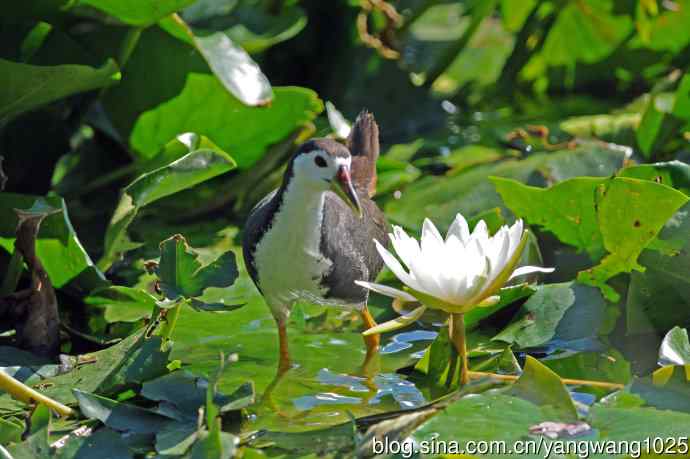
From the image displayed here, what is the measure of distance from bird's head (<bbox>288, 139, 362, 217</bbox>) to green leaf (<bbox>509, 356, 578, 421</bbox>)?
0.45 metres

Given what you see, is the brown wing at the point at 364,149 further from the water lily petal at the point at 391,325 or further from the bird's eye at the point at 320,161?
the water lily petal at the point at 391,325

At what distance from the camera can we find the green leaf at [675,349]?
2.00 meters

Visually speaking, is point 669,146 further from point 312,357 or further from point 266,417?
point 266,417

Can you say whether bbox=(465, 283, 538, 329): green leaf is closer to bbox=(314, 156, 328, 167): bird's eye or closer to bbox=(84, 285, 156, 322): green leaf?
bbox=(314, 156, 328, 167): bird's eye

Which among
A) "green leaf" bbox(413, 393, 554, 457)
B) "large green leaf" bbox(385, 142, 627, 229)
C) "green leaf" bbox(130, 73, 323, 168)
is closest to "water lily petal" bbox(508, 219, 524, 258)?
"green leaf" bbox(413, 393, 554, 457)

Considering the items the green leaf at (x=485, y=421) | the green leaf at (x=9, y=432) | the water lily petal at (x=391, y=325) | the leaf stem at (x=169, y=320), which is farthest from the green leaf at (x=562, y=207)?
the green leaf at (x=9, y=432)

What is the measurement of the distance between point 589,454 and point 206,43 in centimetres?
157

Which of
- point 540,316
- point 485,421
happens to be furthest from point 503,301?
point 485,421

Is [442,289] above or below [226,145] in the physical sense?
above

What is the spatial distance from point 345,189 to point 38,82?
0.86 metres

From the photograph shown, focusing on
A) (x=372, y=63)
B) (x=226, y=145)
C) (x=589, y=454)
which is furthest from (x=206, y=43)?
(x=589, y=454)

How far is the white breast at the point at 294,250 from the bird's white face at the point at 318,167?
0.08 ft

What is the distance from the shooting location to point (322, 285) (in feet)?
7.58

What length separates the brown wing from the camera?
284cm
